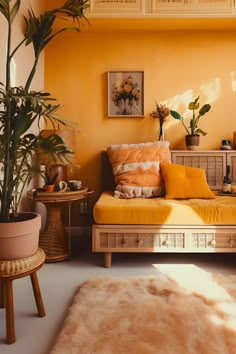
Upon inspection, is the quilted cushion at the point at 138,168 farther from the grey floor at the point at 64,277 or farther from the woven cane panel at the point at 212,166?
the grey floor at the point at 64,277

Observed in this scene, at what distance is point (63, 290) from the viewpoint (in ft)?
7.48

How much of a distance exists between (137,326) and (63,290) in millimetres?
726

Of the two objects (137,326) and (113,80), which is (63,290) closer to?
(137,326)

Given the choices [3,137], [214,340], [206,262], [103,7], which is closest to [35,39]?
[3,137]

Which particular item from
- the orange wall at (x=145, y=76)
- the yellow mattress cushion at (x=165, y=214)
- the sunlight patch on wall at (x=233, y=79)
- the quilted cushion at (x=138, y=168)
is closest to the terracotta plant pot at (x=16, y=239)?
the yellow mattress cushion at (x=165, y=214)

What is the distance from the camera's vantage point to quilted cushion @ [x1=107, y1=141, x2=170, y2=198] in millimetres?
3180

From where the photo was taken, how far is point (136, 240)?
2.71 m

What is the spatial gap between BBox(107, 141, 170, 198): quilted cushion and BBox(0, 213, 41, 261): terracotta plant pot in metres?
1.42

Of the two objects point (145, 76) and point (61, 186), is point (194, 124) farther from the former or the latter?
point (61, 186)

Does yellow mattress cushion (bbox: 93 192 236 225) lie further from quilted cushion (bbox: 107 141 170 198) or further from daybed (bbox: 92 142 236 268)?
quilted cushion (bbox: 107 141 170 198)

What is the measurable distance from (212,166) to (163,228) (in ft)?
3.75

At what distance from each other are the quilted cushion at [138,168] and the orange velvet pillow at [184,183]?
4.5 inches

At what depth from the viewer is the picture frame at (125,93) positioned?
12.1ft

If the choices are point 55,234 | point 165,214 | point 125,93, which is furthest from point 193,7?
point 55,234
